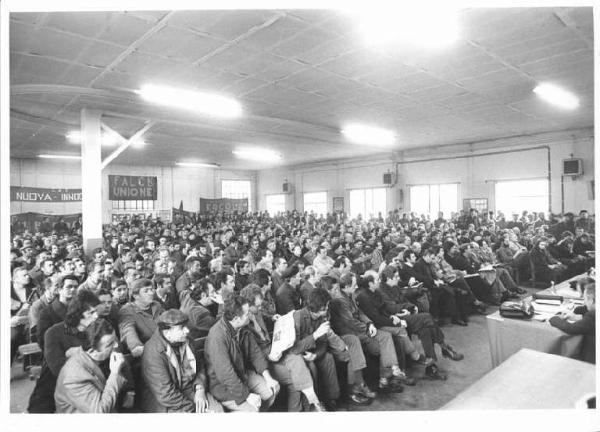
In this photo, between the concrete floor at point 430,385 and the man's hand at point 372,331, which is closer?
the concrete floor at point 430,385

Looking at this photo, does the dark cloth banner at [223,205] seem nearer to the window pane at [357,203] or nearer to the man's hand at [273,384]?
the window pane at [357,203]

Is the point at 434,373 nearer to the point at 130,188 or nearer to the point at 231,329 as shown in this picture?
the point at 231,329

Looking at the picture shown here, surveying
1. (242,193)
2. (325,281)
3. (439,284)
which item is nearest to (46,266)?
(325,281)

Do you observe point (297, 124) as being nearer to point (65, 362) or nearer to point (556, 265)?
point (556, 265)

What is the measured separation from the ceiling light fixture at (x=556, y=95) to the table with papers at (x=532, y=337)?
14.0ft

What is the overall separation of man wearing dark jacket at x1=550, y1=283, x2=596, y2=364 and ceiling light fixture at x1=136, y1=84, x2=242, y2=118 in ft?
18.4

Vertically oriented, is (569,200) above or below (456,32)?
below

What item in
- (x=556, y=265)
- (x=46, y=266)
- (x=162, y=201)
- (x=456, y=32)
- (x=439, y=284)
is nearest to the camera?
(x=456, y=32)

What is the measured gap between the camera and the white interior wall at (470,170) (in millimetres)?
10141

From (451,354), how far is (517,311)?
1.10 meters

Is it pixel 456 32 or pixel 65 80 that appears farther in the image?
pixel 65 80

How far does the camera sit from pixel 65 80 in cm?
558

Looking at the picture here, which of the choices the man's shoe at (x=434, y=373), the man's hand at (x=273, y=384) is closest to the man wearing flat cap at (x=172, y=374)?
the man's hand at (x=273, y=384)

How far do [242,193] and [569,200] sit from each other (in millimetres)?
14710
